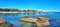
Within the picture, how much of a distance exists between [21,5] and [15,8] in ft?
0.35

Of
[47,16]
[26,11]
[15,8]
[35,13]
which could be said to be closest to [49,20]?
[47,16]

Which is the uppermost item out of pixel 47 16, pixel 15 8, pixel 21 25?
pixel 15 8

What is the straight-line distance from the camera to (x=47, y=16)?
1.99 m

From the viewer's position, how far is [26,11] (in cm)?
201

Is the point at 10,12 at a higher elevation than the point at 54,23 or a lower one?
Result: higher

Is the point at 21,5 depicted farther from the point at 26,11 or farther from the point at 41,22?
the point at 41,22

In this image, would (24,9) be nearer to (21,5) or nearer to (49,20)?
(21,5)

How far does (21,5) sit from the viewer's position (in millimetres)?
2020

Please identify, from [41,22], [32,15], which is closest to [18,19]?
[32,15]

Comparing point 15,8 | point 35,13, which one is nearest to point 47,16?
point 35,13

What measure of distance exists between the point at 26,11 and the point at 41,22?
0.29 m

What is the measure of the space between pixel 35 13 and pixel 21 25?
286 millimetres

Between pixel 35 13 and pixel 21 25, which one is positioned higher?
pixel 35 13

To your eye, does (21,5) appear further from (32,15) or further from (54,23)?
(54,23)
